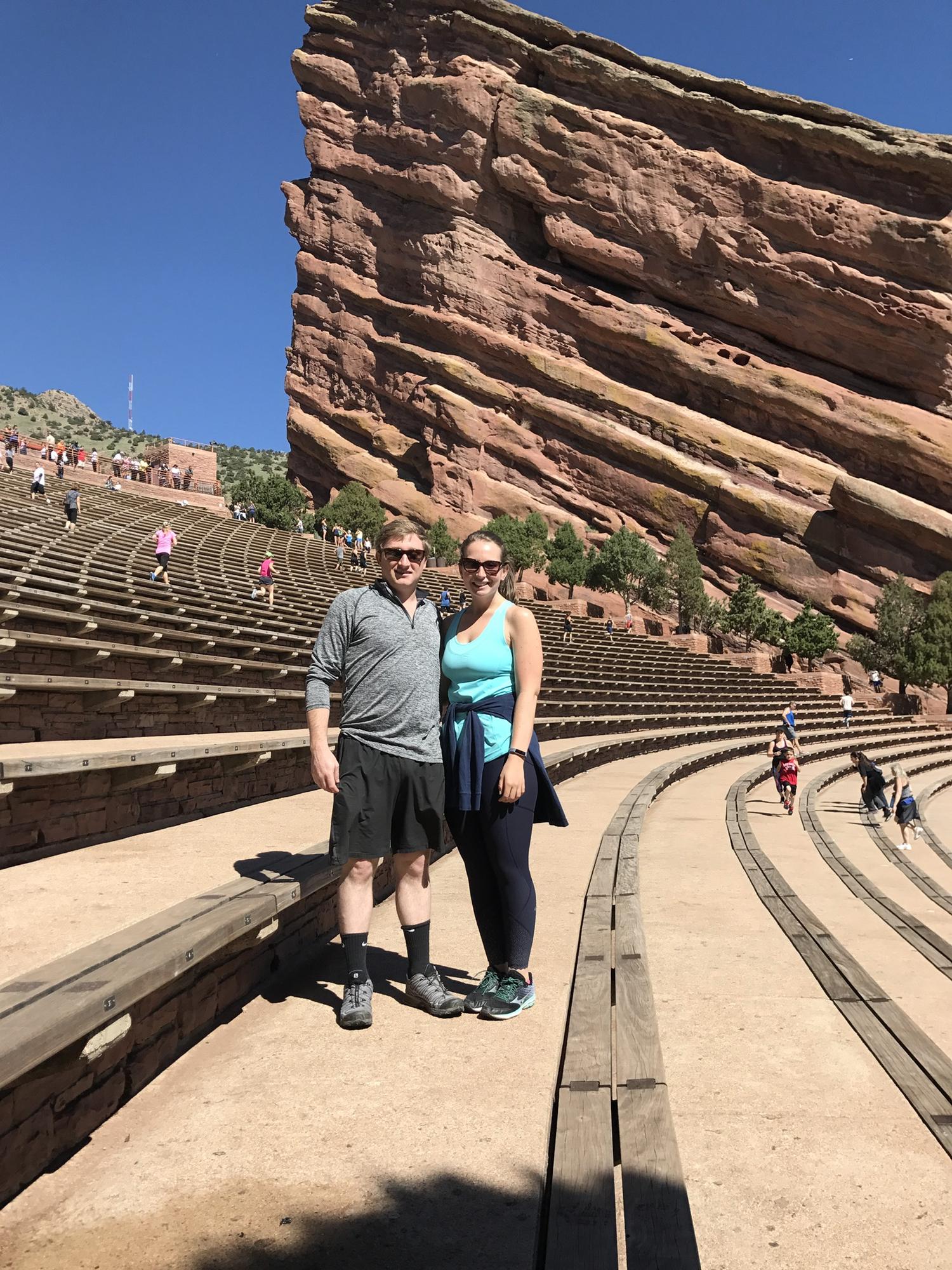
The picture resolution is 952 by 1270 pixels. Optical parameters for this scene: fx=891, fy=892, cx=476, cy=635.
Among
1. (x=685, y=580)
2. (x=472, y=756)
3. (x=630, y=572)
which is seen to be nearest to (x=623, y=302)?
(x=630, y=572)

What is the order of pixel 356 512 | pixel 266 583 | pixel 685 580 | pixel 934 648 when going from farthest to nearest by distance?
pixel 356 512 < pixel 685 580 < pixel 934 648 < pixel 266 583

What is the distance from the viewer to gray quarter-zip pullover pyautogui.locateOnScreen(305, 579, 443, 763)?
362cm

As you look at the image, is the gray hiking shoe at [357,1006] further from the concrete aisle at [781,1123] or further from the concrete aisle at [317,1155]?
the concrete aisle at [781,1123]

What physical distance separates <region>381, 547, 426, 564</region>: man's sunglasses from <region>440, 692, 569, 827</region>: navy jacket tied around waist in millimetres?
635

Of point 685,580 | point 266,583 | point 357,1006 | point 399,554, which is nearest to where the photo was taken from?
point 357,1006

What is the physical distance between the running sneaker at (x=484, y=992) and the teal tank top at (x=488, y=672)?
92cm

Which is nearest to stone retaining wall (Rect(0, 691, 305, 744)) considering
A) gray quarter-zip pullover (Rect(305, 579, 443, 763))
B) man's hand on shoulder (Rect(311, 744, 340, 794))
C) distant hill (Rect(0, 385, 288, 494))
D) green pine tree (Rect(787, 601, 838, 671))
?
gray quarter-zip pullover (Rect(305, 579, 443, 763))

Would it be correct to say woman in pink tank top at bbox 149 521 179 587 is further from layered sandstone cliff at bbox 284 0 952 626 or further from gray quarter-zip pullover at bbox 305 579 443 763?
layered sandstone cliff at bbox 284 0 952 626

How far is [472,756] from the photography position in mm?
3629

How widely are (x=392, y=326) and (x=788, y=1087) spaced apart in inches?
2586

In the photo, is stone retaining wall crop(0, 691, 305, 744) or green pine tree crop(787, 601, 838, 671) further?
green pine tree crop(787, 601, 838, 671)

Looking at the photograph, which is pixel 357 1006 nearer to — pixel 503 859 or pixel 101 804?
pixel 503 859

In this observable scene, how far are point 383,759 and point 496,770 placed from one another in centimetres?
45

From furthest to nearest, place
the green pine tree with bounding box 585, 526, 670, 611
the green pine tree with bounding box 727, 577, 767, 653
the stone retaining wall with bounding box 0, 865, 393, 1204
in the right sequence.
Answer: the green pine tree with bounding box 585, 526, 670, 611, the green pine tree with bounding box 727, 577, 767, 653, the stone retaining wall with bounding box 0, 865, 393, 1204
